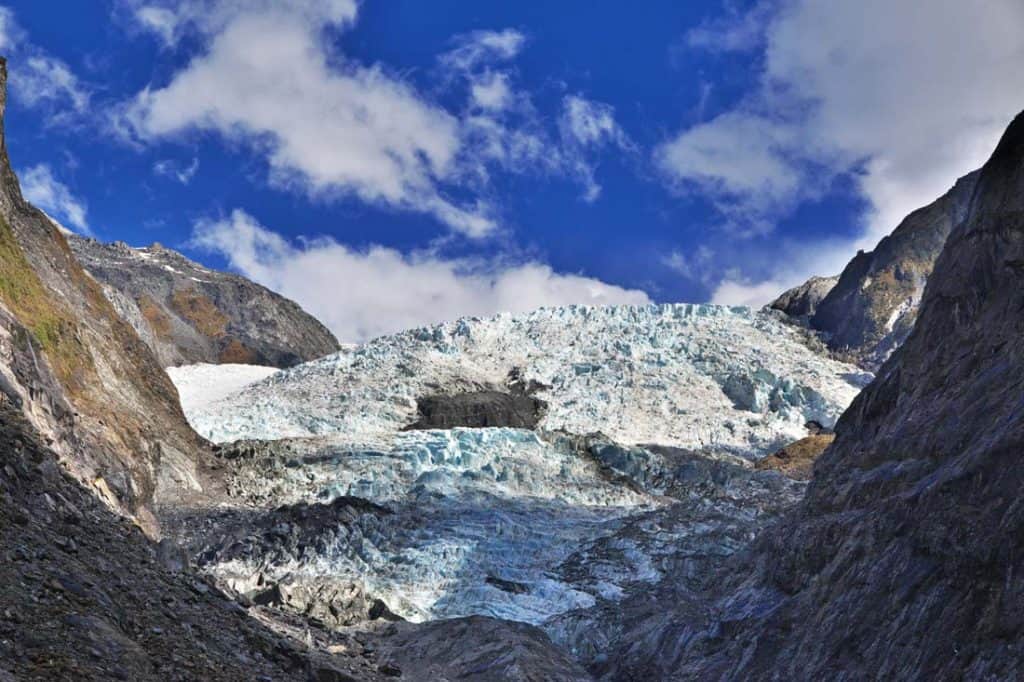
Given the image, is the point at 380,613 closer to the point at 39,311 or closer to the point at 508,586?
the point at 508,586

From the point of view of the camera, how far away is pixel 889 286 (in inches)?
3118

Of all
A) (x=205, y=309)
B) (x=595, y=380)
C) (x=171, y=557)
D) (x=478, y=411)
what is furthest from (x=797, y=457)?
(x=205, y=309)

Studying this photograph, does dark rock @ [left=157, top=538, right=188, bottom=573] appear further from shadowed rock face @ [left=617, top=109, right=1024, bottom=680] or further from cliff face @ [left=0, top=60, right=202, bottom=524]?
shadowed rock face @ [left=617, top=109, right=1024, bottom=680]

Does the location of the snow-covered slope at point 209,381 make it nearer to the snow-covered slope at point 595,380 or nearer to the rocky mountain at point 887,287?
the snow-covered slope at point 595,380

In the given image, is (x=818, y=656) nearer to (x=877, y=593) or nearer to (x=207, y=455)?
(x=877, y=593)

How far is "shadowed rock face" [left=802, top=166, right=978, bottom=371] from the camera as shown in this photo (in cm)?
7606

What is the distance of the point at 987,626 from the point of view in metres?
13.5

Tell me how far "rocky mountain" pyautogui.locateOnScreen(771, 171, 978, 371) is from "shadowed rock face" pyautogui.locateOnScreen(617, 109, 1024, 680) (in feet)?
178

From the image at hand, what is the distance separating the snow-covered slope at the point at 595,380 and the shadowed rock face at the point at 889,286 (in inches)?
252

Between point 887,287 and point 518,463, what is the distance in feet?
151

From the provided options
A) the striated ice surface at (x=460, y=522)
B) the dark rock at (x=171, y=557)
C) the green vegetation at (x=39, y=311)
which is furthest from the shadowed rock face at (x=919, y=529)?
the green vegetation at (x=39, y=311)

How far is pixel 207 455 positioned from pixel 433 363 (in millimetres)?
23555

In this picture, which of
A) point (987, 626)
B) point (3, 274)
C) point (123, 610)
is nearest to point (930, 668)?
point (987, 626)

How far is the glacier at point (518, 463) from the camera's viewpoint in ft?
105
